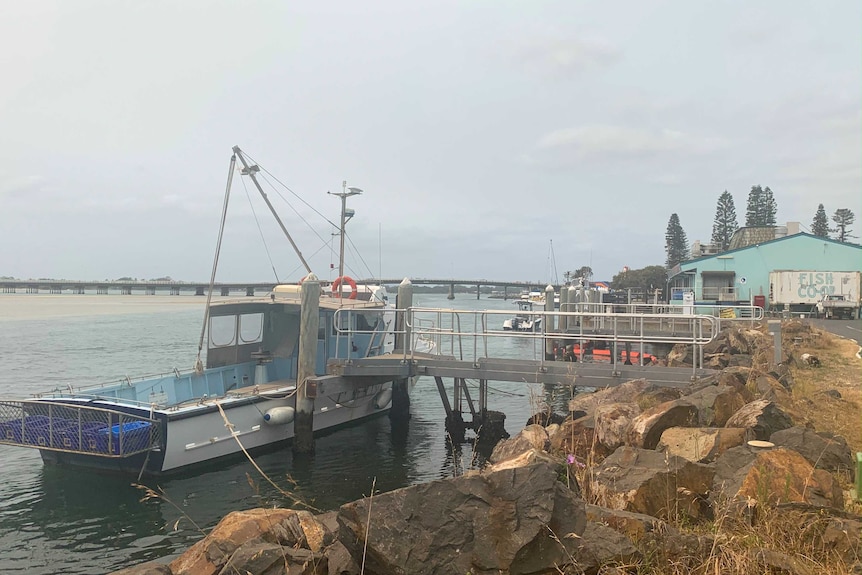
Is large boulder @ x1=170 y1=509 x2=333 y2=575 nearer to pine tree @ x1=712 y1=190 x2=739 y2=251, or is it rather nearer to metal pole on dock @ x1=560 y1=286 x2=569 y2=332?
metal pole on dock @ x1=560 y1=286 x2=569 y2=332

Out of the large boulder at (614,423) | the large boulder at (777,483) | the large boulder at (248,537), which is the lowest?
the large boulder at (248,537)

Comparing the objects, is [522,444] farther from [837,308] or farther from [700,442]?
[837,308]

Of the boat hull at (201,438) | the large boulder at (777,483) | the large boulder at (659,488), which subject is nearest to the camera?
the large boulder at (777,483)

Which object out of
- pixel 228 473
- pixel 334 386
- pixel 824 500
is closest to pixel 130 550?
pixel 228 473

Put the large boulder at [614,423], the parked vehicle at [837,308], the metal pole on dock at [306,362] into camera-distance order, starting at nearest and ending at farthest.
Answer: the large boulder at [614,423] < the metal pole on dock at [306,362] < the parked vehicle at [837,308]

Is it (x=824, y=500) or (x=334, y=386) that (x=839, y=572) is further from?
(x=334, y=386)

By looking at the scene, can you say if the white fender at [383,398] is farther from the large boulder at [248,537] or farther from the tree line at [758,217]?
the tree line at [758,217]

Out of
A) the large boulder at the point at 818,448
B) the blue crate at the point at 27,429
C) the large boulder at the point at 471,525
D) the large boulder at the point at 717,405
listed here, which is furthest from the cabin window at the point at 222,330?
the large boulder at the point at 818,448

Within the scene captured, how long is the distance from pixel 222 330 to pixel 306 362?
3.60 metres

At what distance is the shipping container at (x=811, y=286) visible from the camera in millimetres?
39406

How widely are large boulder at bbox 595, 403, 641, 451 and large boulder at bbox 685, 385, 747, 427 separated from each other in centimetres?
80

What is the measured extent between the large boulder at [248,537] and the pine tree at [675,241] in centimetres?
12201

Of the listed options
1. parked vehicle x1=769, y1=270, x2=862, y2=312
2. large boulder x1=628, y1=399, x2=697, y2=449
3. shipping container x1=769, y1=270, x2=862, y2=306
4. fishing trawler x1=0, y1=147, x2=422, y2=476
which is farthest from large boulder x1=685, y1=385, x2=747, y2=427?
shipping container x1=769, y1=270, x2=862, y2=306

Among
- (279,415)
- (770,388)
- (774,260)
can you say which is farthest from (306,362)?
(774,260)
